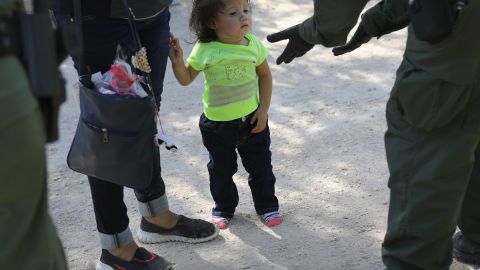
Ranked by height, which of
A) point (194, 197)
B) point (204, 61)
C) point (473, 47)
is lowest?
point (194, 197)

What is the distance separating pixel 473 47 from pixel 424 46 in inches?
5.9

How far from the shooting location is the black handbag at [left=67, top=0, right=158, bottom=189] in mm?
2730

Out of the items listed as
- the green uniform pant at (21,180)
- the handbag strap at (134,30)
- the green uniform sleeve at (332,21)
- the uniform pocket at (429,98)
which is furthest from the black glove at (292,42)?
the green uniform pant at (21,180)

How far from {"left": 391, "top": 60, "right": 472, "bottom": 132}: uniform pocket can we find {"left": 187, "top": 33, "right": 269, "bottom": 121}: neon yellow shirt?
3.12 feet

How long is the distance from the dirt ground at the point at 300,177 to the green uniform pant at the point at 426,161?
1.62 feet

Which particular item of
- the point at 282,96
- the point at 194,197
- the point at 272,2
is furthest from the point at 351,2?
the point at 272,2

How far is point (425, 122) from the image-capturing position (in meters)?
2.46

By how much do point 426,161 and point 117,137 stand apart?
107 centimetres

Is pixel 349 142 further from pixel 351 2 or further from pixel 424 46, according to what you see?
pixel 424 46

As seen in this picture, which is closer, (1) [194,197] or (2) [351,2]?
(2) [351,2]

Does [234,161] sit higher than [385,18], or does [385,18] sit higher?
[385,18]

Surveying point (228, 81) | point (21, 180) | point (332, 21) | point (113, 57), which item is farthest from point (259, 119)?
point (21, 180)

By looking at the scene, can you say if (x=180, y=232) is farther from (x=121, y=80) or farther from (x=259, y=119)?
(x=121, y=80)

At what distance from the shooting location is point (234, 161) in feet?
11.3
